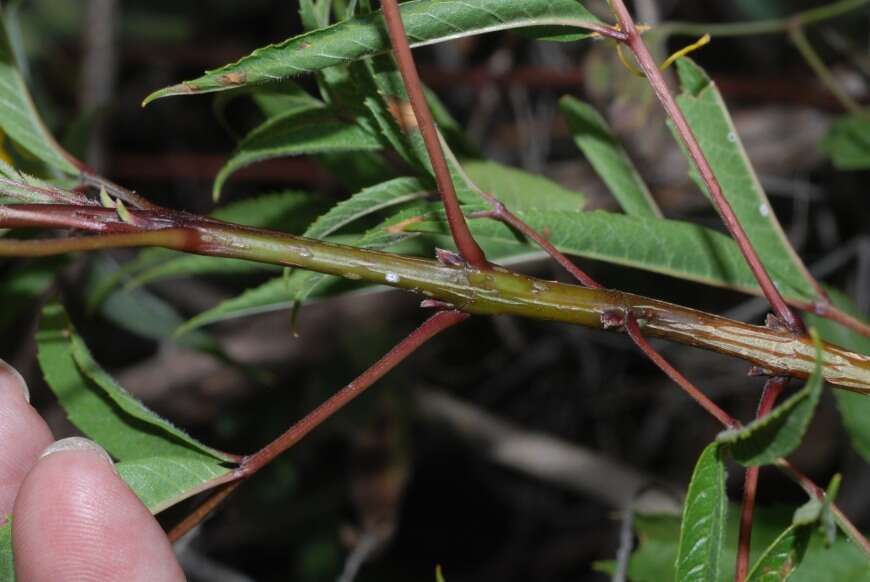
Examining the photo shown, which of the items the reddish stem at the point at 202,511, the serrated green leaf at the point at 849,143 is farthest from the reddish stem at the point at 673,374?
the serrated green leaf at the point at 849,143

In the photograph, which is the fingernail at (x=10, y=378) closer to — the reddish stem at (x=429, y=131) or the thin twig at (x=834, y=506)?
the reddish stem at (x=429, y=131)

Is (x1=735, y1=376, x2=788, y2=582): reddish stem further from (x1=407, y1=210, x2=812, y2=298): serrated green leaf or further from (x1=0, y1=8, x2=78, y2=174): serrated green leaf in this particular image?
(x1=0, y1=8, x2=78, y2=174): serrated green leaf

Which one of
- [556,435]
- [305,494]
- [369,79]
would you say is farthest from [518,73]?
[369,79]

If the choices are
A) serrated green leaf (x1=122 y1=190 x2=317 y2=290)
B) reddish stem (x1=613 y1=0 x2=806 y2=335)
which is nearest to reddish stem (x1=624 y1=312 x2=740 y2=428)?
reddish stem (x1=613 y1=0 x2=806 y2=335)

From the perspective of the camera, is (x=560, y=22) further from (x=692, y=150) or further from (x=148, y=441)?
(x=148, y=441)

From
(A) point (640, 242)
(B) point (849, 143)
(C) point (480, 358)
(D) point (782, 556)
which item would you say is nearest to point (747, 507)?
(D) point (782, 556)

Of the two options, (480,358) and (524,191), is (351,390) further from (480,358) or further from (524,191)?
(480,358)
